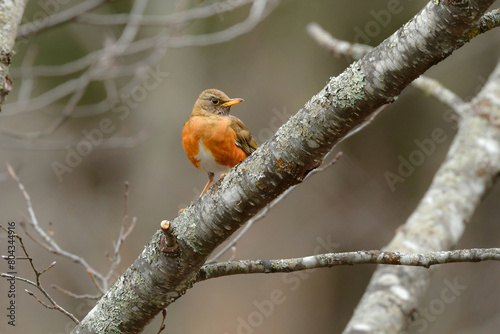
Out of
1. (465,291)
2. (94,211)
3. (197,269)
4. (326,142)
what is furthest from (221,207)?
(94,211)

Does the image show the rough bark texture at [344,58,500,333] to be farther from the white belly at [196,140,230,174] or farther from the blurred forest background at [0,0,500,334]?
the blurred forest background at [0,0,500,334]

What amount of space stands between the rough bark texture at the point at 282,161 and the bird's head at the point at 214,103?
173 centimetres

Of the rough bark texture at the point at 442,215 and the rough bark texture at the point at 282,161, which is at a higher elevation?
the rough bark texture at the point at 282,161

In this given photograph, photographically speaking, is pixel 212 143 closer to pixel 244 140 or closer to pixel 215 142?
pixel 215 142

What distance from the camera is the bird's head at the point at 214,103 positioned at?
12.9 ft

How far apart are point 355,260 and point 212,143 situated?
5.56 feet

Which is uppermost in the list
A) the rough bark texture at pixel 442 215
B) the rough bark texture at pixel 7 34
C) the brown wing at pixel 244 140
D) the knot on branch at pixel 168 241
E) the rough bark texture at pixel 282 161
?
the rough bark texture at pixel 7 34

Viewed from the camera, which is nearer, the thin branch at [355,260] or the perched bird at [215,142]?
the thin branch at [355,260]

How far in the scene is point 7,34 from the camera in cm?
288

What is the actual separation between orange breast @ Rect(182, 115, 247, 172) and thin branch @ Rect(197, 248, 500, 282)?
1313mm

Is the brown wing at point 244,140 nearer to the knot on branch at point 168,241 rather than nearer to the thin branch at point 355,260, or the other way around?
the thin branch at point 355,260

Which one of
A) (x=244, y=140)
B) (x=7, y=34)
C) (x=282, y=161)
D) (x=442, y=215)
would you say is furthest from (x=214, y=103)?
(x=282, y=161)

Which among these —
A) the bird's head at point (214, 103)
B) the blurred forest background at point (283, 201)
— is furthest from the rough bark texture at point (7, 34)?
the blurred forest background at point (283, 201)

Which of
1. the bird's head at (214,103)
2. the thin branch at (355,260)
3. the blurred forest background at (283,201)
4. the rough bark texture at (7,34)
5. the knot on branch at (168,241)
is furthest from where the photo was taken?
the blurred forest background at (283,201)
